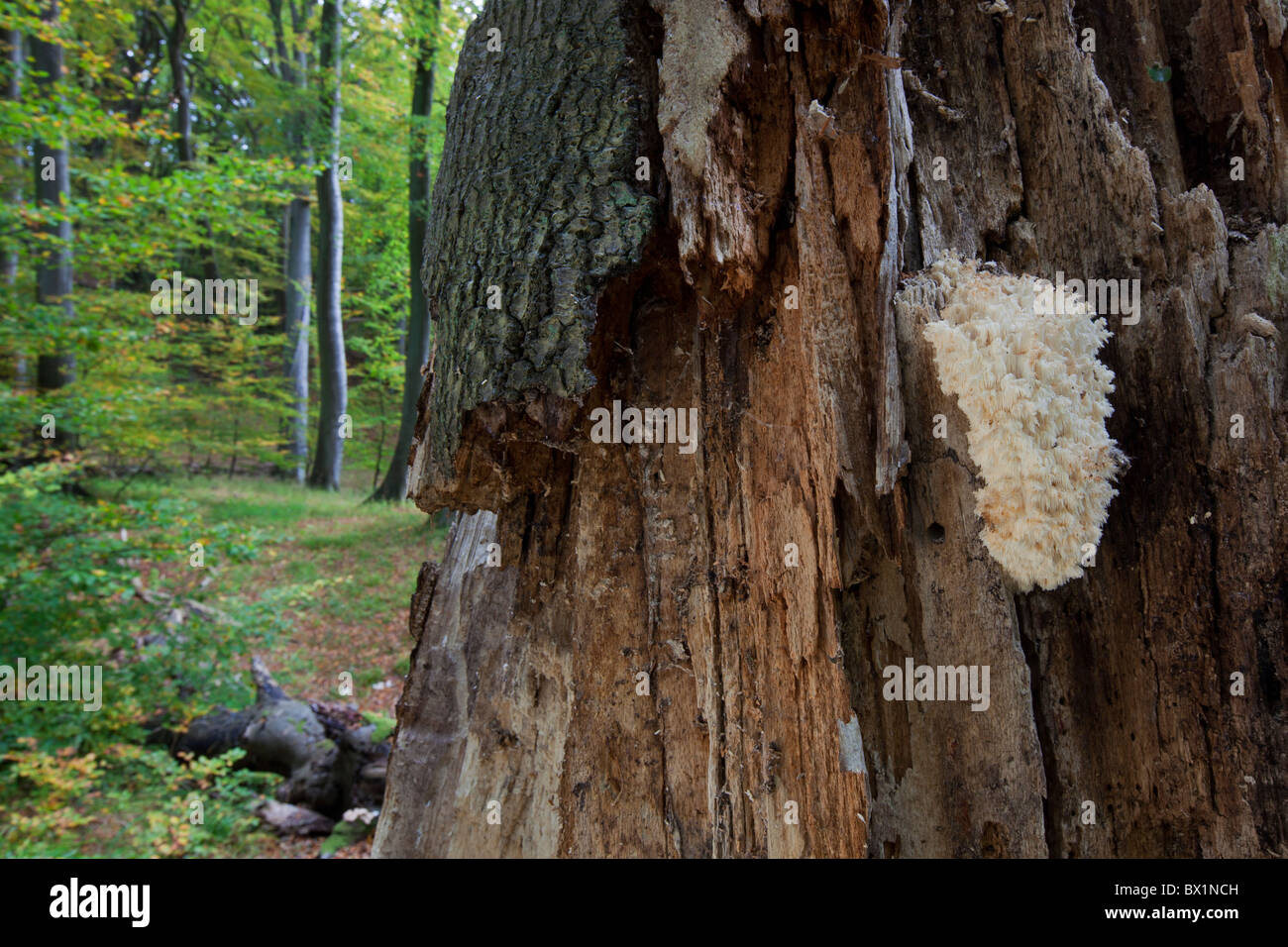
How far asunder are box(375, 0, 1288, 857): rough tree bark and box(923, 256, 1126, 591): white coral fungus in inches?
3.1

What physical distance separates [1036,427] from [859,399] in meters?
0.45

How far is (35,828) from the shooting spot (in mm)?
4539

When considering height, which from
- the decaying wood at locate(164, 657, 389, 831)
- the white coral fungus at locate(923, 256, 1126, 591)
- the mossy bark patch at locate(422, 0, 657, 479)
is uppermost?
the mossy bark patch at locate(422, 0, 657, 479)

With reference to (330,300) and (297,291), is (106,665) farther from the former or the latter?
(297,291)

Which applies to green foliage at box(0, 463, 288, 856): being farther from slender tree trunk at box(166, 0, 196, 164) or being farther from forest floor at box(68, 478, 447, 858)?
slender tree trunk at box(166, 0, 196, 164)

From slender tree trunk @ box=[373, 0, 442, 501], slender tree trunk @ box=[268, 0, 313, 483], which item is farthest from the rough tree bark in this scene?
slender tree trunk @ box=[268, 0, 313, 483]

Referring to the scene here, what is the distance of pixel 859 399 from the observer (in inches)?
77.4

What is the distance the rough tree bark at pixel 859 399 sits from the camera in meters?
1.86

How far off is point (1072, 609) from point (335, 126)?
15440mm

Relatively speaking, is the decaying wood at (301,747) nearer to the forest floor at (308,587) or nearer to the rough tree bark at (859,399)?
the forest floor at (308,587)

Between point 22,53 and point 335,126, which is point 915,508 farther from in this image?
point 335,126

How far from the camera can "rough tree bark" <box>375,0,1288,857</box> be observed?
1.86 m

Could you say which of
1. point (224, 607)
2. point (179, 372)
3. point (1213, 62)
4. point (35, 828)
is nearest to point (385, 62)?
point (179, 372)

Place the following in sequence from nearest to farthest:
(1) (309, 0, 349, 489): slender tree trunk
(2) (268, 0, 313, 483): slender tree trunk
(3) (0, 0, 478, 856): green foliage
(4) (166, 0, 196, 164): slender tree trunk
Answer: (3) (0, 0, 478, 856): green foliage
(1) (309, 0, 349, 489): slender tree trunk
(4) (166, 0, 196, 164): slender tree trunk
(2) (268, 0, 313, 483): slender tree trunk
